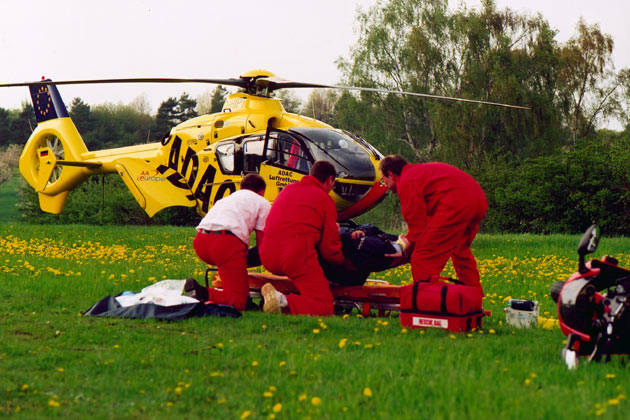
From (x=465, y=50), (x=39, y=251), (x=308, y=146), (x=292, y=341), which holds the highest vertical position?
(x=465, y=50)

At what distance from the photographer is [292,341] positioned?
6.21 m

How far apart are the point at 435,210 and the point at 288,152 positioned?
8085 millimetres

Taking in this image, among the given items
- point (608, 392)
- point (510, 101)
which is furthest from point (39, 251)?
point (510, 101)

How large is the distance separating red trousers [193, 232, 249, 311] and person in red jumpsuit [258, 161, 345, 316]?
1.04 ft

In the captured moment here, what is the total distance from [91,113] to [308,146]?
49.5 m

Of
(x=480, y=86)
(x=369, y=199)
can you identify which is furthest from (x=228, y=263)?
(x=480, y=86)

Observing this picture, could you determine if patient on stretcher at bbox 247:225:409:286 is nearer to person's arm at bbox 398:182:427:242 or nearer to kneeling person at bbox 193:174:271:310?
person's arm at bbox 398:182:427:242

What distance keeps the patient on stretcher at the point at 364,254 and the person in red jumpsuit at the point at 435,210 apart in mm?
244

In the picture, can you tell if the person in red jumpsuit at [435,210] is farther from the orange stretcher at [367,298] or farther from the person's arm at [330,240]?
the person's arm at [330,240]

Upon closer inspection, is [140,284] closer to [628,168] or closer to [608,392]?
[608,392]

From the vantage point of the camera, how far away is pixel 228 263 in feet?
26.6

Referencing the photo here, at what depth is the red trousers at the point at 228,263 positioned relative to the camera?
26.6 feet

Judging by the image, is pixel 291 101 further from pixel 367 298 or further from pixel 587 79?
pixel 367 298

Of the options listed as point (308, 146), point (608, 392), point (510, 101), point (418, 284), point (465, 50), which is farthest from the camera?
point (465, 50)
